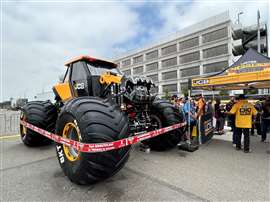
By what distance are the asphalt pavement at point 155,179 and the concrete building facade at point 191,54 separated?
31.2 m

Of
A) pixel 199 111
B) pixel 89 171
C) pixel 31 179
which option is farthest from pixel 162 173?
pixel 199 111

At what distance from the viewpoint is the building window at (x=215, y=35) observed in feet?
123

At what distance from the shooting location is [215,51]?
38.3 m

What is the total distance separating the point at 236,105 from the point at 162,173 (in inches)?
133

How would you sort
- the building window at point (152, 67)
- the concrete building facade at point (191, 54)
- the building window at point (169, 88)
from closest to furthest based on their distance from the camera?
1. the concrete building facade at point (191, 54)
2. the building window at point (169, 88)
3. the building window at point (152, 67)

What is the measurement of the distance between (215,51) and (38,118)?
40.9 metres

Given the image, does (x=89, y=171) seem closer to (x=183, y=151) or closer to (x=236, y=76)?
(x=183, y=151)

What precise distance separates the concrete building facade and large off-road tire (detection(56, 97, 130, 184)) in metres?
32.5

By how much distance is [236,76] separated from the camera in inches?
187

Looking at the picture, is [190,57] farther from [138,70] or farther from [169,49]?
[138,70]

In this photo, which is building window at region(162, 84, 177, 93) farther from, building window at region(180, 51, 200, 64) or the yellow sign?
the yellow sign

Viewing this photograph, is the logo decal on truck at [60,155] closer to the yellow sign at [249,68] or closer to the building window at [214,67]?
the yellow sign at [249,68]

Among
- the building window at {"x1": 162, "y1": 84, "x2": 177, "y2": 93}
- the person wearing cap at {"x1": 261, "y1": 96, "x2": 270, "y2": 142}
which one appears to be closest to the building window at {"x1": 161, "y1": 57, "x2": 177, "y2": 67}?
the building window at {"x1": 162, "y1": 84, "x2": 177, "y2": 93}

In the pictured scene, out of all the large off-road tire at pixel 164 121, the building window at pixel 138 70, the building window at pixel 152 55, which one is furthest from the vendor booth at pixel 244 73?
the building window at pixel 138 70
